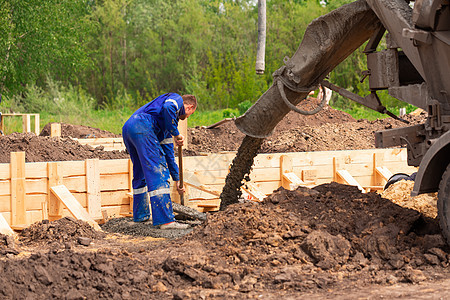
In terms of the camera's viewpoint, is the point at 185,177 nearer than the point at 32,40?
Yes

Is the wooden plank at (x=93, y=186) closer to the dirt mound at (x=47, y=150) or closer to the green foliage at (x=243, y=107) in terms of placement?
the dirt mound at (x=47, y=150)

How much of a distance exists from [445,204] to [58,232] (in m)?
3.72

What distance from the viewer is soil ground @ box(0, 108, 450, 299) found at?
380 centimetres

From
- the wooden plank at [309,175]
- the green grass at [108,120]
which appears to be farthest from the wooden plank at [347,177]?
the green grass at [108,120]

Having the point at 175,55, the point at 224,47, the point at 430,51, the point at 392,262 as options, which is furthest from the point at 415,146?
the point at 175,55

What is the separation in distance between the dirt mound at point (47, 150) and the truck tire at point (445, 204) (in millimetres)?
6704

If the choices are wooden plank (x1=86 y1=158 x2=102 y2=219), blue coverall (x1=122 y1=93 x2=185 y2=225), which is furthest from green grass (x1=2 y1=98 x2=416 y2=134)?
wooden plank (x1=86 y1=158 x2=102 y2=219)

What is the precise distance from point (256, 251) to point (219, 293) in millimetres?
760

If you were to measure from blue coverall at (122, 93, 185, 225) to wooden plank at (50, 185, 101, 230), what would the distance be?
2.17 feet

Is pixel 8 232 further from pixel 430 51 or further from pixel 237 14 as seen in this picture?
pixel 237 14

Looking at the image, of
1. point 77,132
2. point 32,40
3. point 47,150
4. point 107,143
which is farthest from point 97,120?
point 47,150

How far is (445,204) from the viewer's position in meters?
4.46

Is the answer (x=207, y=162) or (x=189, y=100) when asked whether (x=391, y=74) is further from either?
(x=207, y=162)

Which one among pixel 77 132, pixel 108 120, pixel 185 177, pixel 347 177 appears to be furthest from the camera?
pixel 108 120
